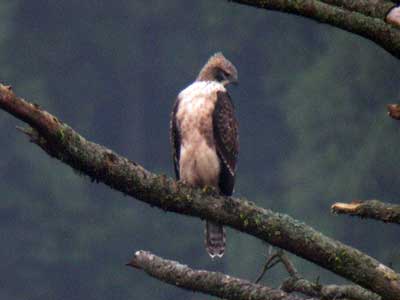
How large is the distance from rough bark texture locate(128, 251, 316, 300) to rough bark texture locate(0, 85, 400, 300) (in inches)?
20.4

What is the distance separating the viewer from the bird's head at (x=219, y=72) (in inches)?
273

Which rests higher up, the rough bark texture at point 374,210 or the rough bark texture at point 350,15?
the rough bark texture at point 350,15

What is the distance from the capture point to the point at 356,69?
3497cm

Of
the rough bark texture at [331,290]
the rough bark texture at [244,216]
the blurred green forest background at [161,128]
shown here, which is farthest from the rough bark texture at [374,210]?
the blurred green forest background at [161,128]

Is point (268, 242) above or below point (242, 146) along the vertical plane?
below

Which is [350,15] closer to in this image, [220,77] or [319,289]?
[319,289]

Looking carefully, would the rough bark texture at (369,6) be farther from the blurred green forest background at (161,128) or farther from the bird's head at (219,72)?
the blurred green forest background at (161,128)

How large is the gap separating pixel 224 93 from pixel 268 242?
2.28 metres

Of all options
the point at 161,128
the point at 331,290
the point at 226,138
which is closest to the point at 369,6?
the point at 331,290

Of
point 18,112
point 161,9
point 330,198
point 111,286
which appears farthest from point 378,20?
point 161,9

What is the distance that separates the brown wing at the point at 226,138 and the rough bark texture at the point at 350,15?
1.85 metres

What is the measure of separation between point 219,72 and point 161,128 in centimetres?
2925

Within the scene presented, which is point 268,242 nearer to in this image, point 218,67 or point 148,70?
point 218,67

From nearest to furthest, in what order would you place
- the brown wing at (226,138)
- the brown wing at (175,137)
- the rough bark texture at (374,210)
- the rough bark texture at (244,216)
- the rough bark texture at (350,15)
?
the rough bark texture at (244,216) < the rough bark texture at (350,15) < the rough bark texture at (374,210) < the brown wing at (226,138) < the brown wing at (175,137)
